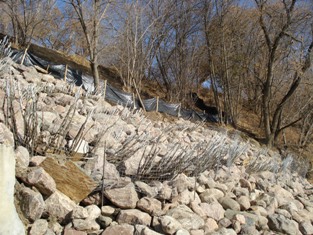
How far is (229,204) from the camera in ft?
13.1

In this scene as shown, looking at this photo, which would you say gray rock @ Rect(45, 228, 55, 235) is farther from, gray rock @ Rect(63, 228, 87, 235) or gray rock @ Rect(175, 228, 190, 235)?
gray rock @ Rect(175, 228, 190, 235)

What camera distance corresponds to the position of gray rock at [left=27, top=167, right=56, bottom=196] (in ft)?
8.91

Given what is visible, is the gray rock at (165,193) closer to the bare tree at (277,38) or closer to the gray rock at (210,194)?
the gray rock at (210,194)

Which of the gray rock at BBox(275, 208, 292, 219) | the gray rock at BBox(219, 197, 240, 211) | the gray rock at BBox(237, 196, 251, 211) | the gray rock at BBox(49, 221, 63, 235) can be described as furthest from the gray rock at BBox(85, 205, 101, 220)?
the gray rock at BBox(275, 208, 292, 219)

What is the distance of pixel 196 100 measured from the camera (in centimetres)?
1639

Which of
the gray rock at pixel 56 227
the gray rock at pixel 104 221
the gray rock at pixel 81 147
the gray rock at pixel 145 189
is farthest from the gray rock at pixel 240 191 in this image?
the gray rock at pixel 56 227

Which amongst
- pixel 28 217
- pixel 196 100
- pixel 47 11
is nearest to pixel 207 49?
pixel 196 100

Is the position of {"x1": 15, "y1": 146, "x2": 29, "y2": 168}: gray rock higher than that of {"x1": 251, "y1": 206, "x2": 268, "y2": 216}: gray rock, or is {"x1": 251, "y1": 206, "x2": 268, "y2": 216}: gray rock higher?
{"x1": 15, "y1": 146, "x2": 29, "y2": 168}: gray rock

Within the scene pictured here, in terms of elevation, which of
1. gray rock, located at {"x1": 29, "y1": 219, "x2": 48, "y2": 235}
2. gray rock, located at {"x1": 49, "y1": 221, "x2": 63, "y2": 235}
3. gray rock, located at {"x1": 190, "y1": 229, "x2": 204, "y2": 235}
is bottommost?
gray rock, located at {"x1": 49, "y1": 221, "x2": 63, "y2": 235}

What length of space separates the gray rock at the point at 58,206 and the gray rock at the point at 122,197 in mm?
373

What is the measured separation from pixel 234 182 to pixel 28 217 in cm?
307

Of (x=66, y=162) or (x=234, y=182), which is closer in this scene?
(x=66, y=162)

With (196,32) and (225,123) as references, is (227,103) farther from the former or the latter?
(196,32)

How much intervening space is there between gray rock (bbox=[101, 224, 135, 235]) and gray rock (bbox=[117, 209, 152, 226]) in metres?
0.17
